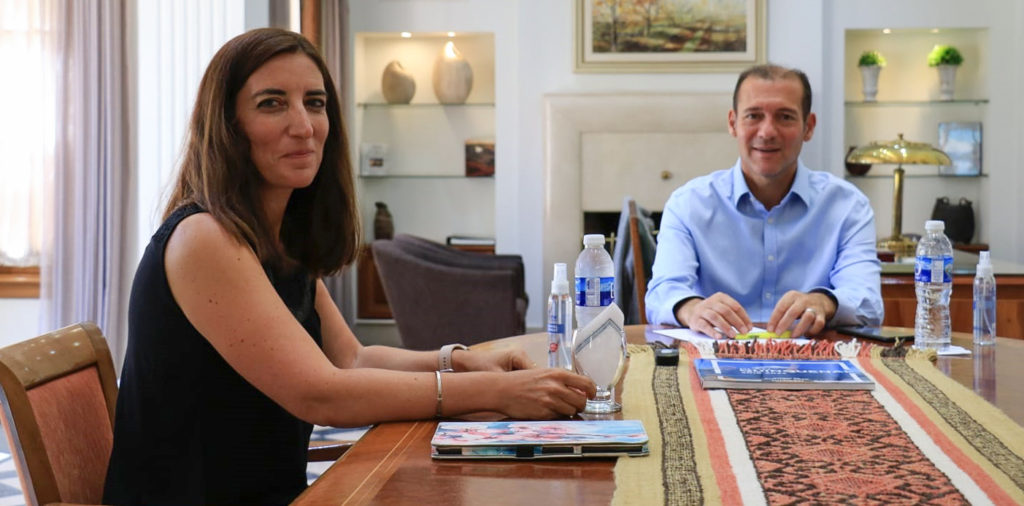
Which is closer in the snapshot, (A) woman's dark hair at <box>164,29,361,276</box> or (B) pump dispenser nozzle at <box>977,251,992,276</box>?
(A) woman's dark hair at <box>164,29,361,276</box>

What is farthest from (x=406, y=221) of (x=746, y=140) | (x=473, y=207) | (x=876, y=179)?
(x=746, y=140)

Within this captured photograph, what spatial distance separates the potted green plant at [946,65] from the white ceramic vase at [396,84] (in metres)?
3.00

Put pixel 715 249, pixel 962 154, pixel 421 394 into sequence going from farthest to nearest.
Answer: pixel 962 154 → pixel 715 249 → pixel 421 394

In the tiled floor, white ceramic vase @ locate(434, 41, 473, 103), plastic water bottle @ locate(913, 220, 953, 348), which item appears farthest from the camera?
white ceramic vase @ locate(434, 41, 473, 103)

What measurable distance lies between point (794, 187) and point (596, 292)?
131 cm

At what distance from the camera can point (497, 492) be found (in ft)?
3.91

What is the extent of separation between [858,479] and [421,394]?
605mm

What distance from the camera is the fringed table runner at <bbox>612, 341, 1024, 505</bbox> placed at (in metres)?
1.17

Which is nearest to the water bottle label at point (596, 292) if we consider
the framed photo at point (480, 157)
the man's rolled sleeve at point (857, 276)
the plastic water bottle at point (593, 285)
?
the plastic water bottle at point (593, 285)

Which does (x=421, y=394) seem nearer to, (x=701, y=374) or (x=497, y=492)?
(x=497, y=492)

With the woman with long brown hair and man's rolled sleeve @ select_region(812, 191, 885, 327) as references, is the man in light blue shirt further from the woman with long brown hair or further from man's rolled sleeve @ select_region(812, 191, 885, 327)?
the woman with long brown hair

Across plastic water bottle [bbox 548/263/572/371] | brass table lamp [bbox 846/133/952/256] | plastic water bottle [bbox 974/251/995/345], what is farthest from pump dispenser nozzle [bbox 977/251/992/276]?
brass table lamp [bbox 846/133/952/256]

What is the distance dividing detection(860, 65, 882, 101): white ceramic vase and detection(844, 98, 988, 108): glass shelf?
52 mm

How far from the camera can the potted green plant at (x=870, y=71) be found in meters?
6.29
